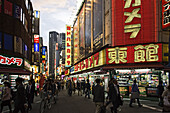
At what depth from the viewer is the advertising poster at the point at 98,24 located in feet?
99.9

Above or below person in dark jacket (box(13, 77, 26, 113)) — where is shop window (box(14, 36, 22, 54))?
above

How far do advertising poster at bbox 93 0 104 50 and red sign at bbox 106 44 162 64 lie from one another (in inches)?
201

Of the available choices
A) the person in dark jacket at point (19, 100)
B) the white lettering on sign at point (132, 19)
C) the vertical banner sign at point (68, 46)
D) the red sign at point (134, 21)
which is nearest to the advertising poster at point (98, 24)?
the red sign at point (134, 21)

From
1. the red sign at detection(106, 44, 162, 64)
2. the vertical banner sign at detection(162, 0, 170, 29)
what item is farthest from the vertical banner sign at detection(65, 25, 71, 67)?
the vertical banner sign at detection(162, 0, 170, 29)

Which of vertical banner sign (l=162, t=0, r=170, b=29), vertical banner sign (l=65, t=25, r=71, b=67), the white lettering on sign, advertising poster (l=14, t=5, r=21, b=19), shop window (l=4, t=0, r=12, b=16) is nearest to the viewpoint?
vertical banner sign (l=162, t=0, r=170, b=29)

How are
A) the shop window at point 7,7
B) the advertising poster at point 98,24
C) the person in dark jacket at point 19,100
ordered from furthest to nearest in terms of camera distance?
the advertising poster at point 98,24, the shop window at point 7,7, the person in dark jacket at point 19,100

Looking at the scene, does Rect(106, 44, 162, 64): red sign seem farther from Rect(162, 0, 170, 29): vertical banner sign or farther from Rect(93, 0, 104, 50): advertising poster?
Rect(93, 0, 104, 50): advertising poster

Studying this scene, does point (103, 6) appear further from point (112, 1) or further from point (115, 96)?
point (115, 96)

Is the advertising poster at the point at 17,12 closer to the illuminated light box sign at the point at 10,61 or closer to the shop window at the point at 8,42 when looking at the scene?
the shop window at the point at 8,42

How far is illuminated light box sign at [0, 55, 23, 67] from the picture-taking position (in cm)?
2422

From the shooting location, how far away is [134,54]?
Answer: 23.7 m

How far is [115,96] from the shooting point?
10164mm

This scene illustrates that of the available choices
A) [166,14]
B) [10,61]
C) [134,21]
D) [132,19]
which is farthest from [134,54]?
[10,61]

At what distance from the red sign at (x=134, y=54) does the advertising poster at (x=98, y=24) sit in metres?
5.11
